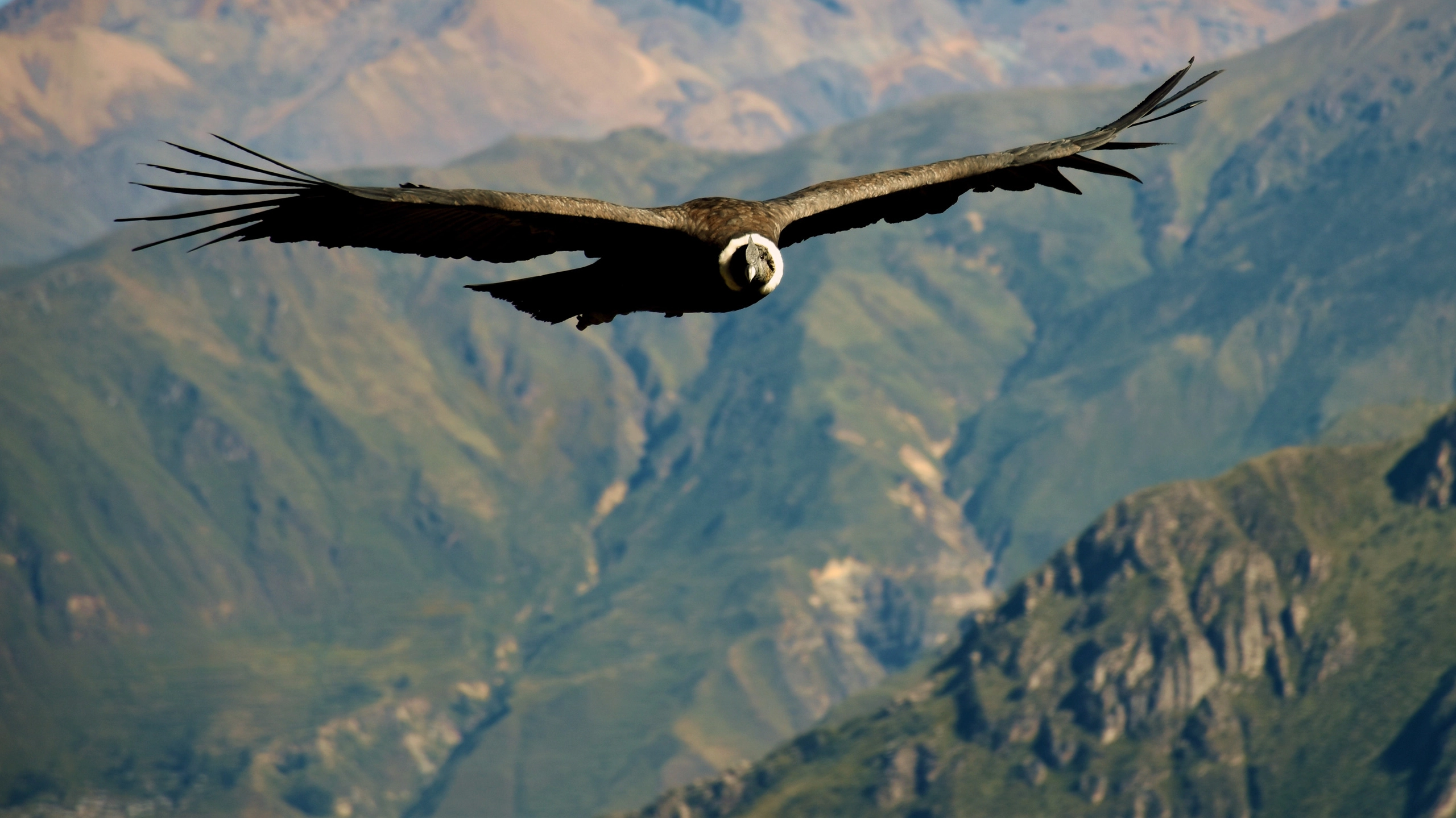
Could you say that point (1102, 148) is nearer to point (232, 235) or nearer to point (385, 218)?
point (385, 218)

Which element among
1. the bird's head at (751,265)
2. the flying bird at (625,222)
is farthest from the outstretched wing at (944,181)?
the bird's head at (751,265)

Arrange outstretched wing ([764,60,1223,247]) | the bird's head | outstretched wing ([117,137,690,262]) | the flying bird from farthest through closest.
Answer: outstretched wing ([764,60,1223,247])
the bird's head
the flying bird
outstretched wing ([117,137,690,262])

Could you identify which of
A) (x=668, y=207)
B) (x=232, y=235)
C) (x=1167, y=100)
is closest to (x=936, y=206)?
(x=1167, y=100)

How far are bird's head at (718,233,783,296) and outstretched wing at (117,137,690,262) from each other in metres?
1.89

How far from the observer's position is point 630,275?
38531 mm

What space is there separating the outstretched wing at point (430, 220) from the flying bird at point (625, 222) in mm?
36

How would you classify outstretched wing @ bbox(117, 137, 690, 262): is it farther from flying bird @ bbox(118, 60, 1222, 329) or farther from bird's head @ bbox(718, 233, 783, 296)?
bird's head @ bbox(718, 233, 783, 296)

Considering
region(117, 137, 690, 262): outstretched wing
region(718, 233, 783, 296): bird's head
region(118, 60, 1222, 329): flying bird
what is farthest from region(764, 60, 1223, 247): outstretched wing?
region(117, 137, 690, 262): outstretched wing

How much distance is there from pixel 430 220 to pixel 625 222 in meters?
3.52

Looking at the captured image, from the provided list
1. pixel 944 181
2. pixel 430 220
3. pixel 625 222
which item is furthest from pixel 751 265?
pixel 944 181

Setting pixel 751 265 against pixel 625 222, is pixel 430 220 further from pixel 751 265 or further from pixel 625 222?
pixel 751 265

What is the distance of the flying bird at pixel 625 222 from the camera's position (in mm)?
33250

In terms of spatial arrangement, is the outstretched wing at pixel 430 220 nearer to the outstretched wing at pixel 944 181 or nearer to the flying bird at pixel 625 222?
the flying bird at pixel 625 222

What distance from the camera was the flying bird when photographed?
33.2 metres
